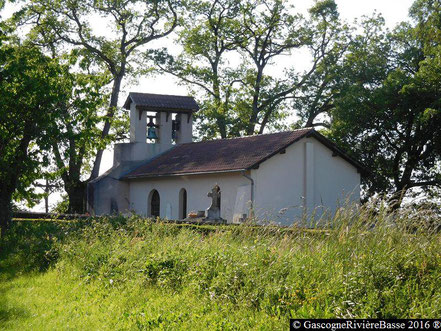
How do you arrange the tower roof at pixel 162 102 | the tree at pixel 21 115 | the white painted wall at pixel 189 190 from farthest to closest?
the tower roof at pixel 162 102
the white painted wall at pixel 189 190
the tree at pixel 21 115

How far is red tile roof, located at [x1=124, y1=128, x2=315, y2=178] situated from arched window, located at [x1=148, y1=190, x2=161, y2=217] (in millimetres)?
1448

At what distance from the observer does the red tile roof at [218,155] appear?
3024cm

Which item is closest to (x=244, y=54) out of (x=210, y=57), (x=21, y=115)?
(x=210, y=57)

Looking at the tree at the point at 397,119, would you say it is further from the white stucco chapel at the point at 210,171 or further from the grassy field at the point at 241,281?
the grassy field at the point at 241,281

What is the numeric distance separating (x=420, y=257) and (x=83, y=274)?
706 cm

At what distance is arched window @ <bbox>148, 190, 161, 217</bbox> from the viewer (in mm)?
36562

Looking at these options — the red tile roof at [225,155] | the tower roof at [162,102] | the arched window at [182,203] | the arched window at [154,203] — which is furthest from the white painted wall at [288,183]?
the tower roof at [162,102]

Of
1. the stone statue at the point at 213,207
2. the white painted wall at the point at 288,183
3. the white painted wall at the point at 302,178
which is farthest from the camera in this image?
the white painted wall at the point at 302,178

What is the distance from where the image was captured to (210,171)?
31078 mm

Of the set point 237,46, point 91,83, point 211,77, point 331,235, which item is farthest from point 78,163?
point 331,235

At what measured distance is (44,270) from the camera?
47.6ft

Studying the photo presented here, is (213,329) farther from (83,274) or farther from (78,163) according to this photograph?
(78,163)

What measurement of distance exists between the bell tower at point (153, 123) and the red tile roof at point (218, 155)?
36.6 inches

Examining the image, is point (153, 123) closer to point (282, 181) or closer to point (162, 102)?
point (162, 102)
